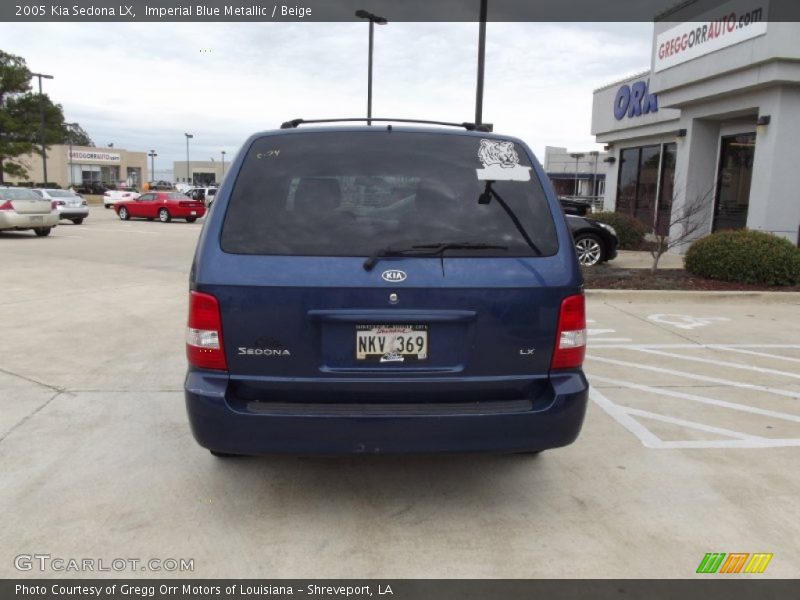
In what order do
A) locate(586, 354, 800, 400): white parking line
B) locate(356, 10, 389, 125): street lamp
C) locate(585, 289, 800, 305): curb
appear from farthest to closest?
locate(356, 10, 389, 125): street lamp < locate(585, 289, 800, 305): curb < locate(586, 354, 800, 400): white parking line

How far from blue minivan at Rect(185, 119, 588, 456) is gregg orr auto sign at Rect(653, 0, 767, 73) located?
11525mm

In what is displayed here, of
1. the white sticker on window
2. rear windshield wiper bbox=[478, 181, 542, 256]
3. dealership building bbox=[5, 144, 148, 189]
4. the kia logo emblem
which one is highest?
dealership building bbox=[5, 144, 148, 189]

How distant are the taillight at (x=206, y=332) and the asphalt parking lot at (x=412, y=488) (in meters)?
0.85

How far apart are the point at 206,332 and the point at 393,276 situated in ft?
2.93

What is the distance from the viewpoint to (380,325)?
2982 millimetres

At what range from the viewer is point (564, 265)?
123 inches

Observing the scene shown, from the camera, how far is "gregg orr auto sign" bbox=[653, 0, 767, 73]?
12.1 m

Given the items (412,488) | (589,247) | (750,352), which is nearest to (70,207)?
(589,247)

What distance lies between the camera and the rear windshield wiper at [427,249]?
9.92ft

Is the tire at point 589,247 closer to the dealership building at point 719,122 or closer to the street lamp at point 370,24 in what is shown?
the dealership building at point 719,122

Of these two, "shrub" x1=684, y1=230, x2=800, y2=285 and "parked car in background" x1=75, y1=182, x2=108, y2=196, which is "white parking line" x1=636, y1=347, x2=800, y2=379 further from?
"parked car in background" x1=75, y1=182, x2=108, y2=196

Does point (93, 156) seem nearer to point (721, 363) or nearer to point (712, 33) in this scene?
point (712, 33)

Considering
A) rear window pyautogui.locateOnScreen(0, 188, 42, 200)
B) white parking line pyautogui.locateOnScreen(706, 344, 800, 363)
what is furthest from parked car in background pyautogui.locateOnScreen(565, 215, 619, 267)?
rear window pyautogui.locateOnScreen(0, 188, 42, 200)
